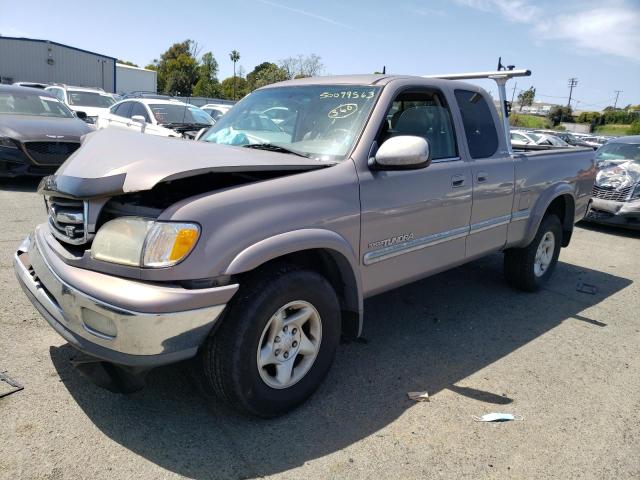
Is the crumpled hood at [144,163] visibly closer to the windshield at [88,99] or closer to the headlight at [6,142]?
the headlight at [6,142]

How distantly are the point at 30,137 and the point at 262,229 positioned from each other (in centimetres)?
745

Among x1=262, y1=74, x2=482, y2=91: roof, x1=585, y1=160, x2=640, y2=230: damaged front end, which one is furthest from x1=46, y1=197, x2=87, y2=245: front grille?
x1=585, y1=160, x2=640, y2=230: damaged front end

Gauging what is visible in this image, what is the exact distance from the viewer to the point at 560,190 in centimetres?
507

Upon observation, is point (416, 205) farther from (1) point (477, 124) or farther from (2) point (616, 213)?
(2) point (616, 213)

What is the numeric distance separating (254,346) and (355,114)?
5.47 feet

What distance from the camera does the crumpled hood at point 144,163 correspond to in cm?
246

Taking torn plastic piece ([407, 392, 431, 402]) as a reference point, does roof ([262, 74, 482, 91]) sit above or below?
above

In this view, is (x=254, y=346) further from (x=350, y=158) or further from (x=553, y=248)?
(x=553, y=248)

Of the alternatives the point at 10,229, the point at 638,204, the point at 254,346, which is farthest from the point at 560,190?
the point at 10,229

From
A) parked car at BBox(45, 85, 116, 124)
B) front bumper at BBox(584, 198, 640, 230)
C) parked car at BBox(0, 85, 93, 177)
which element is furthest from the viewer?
parked car at BBox(45, 85, 116, 124)

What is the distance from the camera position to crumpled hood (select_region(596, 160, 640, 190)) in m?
8.80

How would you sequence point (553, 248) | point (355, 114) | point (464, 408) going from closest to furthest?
point (464, 408), point (355, 114), point (553, 248)

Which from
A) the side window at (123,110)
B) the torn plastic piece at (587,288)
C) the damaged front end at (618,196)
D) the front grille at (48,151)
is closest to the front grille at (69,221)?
the torn plastic piece at (587,288)

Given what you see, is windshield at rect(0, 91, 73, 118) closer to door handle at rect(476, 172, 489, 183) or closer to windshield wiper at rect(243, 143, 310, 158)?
windshield wiper at rect(243, 143, 310, 158)
